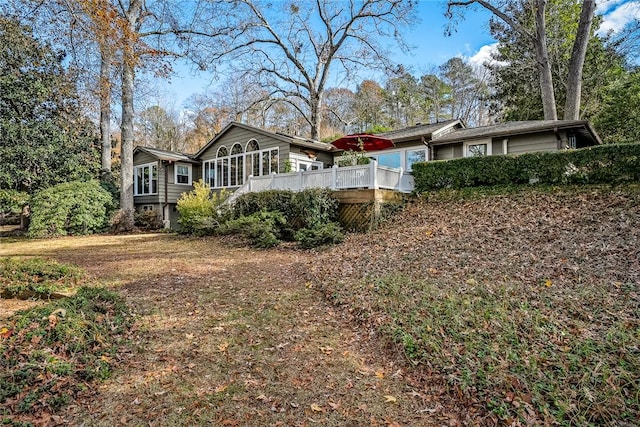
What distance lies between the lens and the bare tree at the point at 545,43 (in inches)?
571

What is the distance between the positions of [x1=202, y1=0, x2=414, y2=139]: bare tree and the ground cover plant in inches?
779

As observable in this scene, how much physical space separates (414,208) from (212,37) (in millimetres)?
16458

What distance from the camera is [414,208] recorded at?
432 inches

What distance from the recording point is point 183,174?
19562mm

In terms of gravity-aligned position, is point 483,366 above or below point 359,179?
below

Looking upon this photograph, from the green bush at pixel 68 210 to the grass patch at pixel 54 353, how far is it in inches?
491

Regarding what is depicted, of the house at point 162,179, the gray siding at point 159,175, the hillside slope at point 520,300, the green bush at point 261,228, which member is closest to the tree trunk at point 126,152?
the house at point 162,179

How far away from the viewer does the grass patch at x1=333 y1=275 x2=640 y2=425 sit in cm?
272

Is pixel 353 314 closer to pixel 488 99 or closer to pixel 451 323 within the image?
pixel 451 323

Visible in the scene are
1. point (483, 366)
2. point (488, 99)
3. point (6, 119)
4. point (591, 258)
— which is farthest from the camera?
point (488, 99)

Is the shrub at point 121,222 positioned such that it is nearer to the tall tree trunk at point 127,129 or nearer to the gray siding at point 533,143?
the tall tree trunk at point 127,129

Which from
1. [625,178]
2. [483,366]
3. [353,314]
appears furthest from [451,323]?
[625,178]

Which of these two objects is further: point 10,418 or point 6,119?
point 6,119

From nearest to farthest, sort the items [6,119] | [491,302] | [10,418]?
[10,418], [491,302], [6,119]
